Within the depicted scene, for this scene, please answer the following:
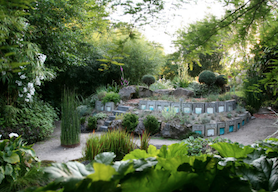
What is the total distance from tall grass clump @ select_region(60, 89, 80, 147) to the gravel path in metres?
0.18

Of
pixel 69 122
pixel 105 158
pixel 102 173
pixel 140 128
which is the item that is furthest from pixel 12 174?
pixel 140 128

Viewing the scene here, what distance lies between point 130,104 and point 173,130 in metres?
2.58

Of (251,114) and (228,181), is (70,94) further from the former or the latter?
(251,114)

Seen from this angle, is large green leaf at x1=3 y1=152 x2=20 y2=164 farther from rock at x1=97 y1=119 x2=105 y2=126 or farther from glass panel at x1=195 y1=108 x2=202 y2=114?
glass panel at x1=195 y1=108 x2=202 y2=114

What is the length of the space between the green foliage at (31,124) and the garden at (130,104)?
2 centimetres

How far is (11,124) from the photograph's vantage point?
460 centimetres

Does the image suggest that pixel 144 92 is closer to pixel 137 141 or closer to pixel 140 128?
pixel 140 128

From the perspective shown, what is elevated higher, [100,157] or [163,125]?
[100,157]

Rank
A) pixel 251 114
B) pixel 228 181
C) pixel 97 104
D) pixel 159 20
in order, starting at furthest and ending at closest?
pixel 97 104, pixel 251 114, pixel 159 20, pixel 228 181

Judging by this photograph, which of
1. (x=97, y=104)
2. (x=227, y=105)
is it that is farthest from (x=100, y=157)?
(x=97, y=104)

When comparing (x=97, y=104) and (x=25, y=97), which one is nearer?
(x=25, y=97)

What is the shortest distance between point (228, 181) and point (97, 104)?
779 cm

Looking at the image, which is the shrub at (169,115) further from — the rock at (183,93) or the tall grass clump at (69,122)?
the tall grass clump at (69,122)

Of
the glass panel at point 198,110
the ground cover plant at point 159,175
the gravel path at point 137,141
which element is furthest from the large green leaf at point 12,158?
the glass panel at point 198,110
